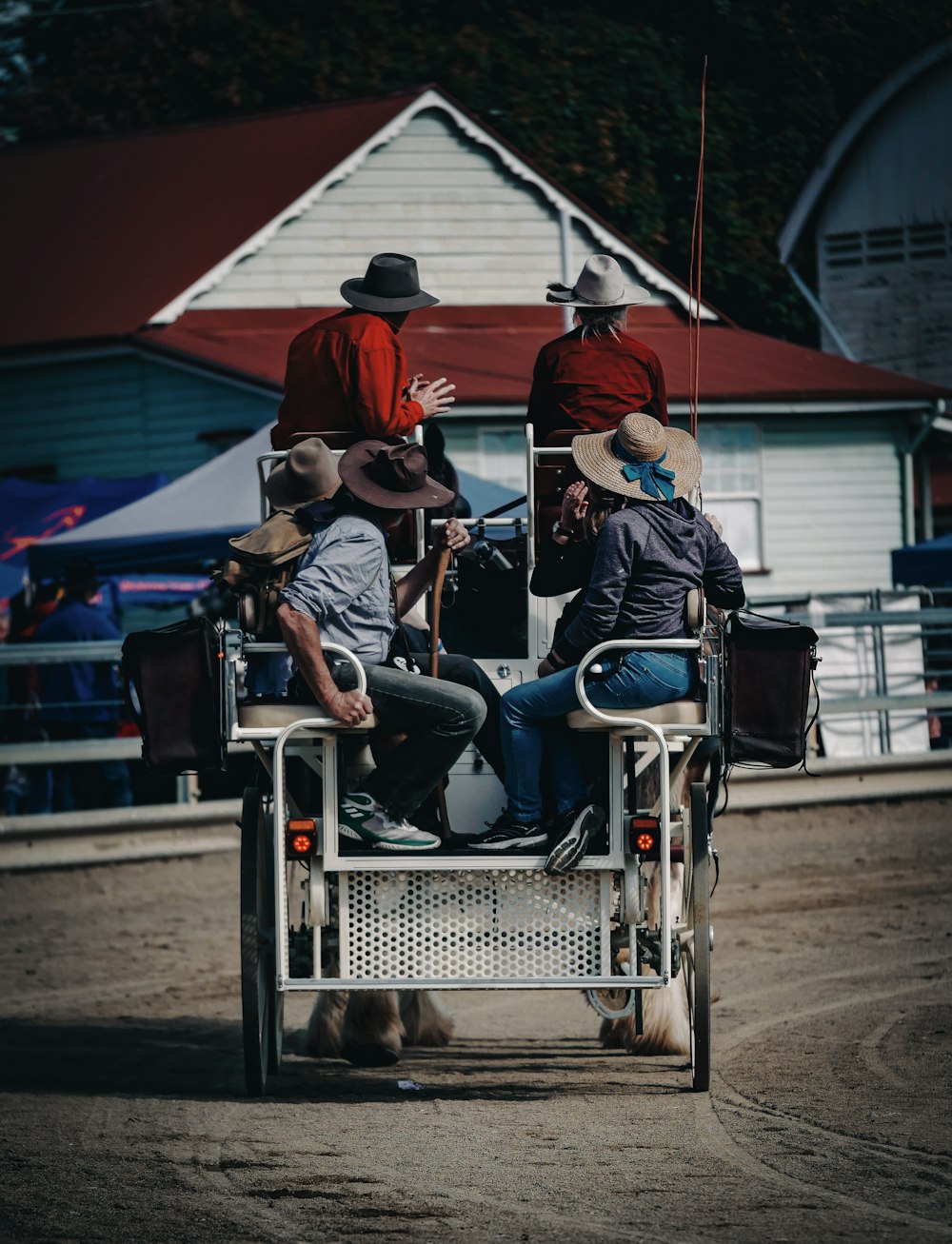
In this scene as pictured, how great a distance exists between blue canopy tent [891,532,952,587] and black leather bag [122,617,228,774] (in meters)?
14.3

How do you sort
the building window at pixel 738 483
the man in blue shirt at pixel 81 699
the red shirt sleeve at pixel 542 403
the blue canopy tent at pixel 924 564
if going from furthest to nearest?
the building window at pixel 738 483, the blue canopy tent at pixel 924 564, the man in blue shirt at pixel 81 699, the red shirt sleeve at pixel 542 403

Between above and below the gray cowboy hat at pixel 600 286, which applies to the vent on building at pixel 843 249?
above

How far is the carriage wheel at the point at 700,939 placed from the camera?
711 centimetres

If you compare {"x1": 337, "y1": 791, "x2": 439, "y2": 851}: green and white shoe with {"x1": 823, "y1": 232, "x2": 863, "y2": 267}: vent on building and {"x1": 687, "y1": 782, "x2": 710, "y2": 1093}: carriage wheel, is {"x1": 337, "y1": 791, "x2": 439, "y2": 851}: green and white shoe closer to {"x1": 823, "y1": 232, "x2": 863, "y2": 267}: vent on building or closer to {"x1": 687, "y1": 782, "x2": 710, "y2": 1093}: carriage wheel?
{"x1": 687, "y1": 782, "x2": 710, "y2": 1093}: carriage wheel

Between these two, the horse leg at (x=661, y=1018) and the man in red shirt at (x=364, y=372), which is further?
the horse leg at (x=661, y=1018)

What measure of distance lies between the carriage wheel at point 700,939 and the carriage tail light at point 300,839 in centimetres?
135

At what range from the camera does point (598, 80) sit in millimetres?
36562

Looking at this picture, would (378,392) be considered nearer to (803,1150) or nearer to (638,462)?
(638,462)

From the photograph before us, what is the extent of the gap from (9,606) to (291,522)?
37.2 feet

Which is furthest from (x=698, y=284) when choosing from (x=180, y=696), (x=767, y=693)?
(x=180, y=696)

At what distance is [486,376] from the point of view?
77.2 ft

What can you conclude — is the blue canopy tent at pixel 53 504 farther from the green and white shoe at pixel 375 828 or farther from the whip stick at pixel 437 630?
the green and white shoe at pixel 375 828

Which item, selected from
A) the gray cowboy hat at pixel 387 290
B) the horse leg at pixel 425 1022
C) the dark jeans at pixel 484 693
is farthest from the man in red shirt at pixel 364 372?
the horse leg at pixel 425 1022

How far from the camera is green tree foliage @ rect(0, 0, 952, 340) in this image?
35.1 meters
